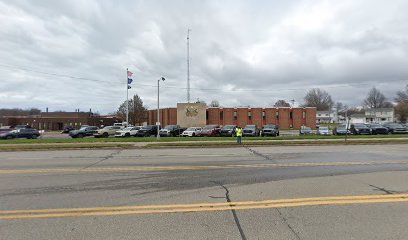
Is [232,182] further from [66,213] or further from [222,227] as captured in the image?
[66,213]

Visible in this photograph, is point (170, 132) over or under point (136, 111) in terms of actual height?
under

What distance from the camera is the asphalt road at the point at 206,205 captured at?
4.66m

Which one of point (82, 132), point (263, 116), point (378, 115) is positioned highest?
point (378, 115)

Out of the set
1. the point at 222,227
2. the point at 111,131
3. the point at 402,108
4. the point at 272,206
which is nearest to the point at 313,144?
the point at 272,206

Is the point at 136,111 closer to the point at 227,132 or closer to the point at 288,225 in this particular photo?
the point at 227,132

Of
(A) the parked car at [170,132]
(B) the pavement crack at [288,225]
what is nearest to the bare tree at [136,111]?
(A) the parked car at [170,132]

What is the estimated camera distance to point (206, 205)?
19.8ft

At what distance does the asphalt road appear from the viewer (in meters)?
4.66

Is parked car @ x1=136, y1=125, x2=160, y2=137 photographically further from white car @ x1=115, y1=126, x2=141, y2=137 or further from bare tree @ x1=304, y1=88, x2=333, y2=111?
bare tree @ x1=304, y1=88, x2=333, y2=111

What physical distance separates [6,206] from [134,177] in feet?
11.7

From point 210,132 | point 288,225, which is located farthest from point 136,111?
point 288,225

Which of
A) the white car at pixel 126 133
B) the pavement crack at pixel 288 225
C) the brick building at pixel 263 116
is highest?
the brick building at pixel 263 116

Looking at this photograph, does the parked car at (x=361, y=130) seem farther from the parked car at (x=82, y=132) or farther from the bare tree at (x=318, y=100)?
the bare tree at (x=318, y=100)

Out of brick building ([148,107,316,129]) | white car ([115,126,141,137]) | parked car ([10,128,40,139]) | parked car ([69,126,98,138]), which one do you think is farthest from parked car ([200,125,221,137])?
brick building ([148,107,316,129])
